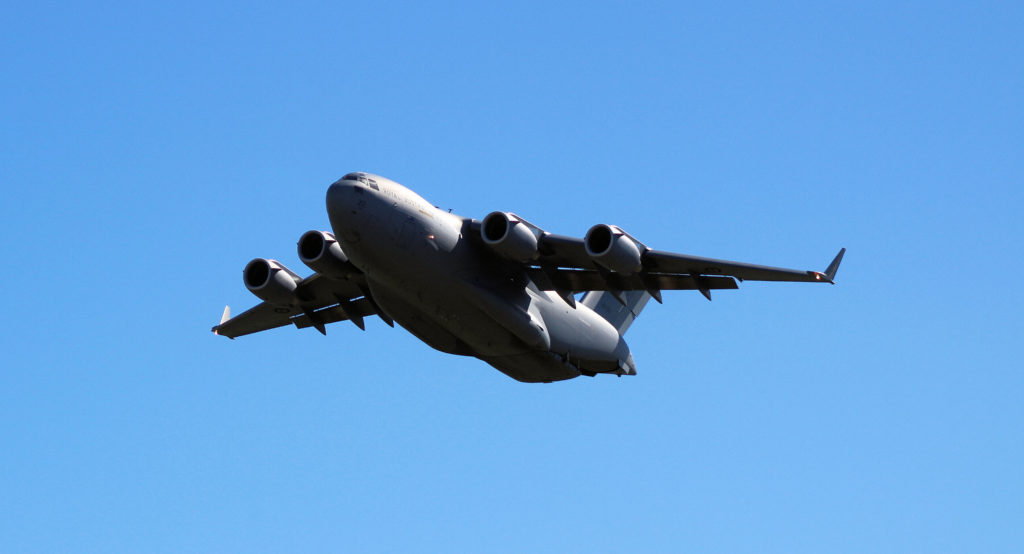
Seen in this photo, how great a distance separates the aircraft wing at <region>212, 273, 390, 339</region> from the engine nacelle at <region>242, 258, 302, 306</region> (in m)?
0.37

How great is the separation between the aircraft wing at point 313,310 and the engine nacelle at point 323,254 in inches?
23.5

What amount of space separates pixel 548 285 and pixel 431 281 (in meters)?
2.86

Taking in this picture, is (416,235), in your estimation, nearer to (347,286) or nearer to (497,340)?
(497,340)

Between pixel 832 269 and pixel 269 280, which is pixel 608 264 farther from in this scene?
pixel 269 280

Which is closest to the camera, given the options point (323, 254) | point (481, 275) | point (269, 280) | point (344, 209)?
point (344, 209)

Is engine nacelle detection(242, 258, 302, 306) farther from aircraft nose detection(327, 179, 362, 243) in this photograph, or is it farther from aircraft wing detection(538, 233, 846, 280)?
aircraft wing detection(538, 233, 846, 280)

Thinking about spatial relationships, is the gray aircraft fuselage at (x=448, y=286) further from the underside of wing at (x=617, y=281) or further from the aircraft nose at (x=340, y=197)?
the underside of wing at (x=617, y=281)

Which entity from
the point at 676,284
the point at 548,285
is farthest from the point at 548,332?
the point at 676,284

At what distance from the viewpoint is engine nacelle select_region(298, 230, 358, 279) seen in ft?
81.1

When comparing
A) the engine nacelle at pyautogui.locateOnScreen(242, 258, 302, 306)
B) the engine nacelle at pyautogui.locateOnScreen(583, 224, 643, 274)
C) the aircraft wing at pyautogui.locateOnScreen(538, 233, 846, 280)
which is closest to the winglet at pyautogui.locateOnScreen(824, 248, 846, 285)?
the aircraft wing at pyautogui.locateOnScreen(538, 233, 846, 280)

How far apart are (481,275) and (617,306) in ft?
23.0

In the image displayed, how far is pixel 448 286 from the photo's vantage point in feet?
76.5

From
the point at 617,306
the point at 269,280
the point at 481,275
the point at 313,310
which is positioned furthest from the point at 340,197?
the point at 617,306

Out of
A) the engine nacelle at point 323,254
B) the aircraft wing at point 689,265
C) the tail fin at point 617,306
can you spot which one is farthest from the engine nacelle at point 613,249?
the tail fin at point 617,306
